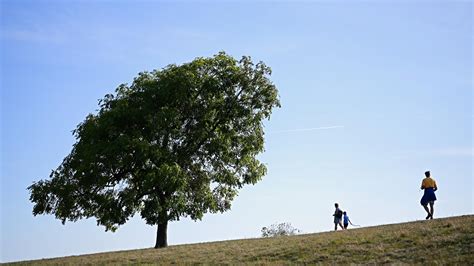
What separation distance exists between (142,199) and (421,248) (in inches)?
860

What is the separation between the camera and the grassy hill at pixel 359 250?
70.2 feet

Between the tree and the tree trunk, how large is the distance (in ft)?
0.23

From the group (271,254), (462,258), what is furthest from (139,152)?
(462,258)

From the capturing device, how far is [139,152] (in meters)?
37.2

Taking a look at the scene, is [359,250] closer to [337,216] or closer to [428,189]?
[428,189]

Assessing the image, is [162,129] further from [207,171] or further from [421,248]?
[421,248]

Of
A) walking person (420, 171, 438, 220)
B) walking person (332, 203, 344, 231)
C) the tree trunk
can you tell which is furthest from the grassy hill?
walking person (332, 203, 344, 231)

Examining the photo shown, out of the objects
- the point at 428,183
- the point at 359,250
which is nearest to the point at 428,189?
the point at 428,183

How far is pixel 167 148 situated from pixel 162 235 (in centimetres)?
612

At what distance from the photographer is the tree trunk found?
39.1 m

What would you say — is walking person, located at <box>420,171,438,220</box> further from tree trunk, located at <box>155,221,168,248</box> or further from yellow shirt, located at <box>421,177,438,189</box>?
tree trunk, located at <box>155,221,168,248</box>

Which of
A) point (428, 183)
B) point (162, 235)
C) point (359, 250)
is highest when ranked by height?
point (428, 183)

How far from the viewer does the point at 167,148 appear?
1539 inches

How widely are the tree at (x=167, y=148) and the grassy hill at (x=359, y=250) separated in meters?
7.16
